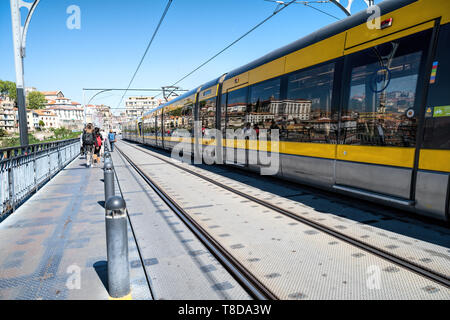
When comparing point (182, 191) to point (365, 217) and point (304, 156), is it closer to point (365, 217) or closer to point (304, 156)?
point (304, 156)

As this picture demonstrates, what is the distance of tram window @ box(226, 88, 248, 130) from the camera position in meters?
9.09

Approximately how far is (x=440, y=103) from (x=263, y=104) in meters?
4.71

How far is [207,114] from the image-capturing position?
12.2 m

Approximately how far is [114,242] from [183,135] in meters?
13.3

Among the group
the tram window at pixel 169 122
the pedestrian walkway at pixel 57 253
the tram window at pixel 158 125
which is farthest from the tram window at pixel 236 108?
the tram window at pixel 158 125

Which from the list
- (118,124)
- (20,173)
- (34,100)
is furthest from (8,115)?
(20,173)

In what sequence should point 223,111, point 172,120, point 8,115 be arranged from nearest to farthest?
point 223,111
point 172,120
point 8,115

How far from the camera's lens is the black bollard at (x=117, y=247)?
2592mm

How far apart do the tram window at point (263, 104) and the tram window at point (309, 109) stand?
1.14 ft

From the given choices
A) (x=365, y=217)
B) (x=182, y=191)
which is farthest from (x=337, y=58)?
(x=182, y=191)

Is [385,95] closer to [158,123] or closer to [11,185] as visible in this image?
[11,185]

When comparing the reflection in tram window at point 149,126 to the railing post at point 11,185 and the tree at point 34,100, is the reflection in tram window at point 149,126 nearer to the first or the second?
the railing post at point 11,185

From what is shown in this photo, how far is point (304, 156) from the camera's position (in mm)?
6215

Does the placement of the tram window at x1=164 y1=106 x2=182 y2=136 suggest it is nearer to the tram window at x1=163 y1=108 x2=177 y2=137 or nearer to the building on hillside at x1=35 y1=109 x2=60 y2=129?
the tram window at x1=163 y1=108 x2=177 y2=137
